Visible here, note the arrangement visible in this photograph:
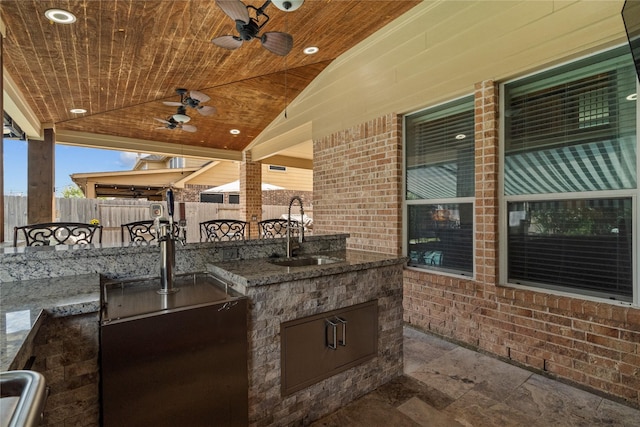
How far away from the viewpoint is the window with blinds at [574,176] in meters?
2.15

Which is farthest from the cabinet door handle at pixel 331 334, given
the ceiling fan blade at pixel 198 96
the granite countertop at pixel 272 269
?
the ceiling fan blade at pixel 198 96

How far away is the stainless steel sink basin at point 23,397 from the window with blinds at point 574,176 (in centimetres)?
303

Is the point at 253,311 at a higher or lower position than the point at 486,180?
lower

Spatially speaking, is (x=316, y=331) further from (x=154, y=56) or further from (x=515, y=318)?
(x=154, y=56)

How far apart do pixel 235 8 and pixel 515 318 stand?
3.37 meters

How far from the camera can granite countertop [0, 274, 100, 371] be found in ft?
3.04

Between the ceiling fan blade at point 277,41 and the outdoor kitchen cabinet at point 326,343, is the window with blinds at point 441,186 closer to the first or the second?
the outdoor kitchen cabinet at point 326,343

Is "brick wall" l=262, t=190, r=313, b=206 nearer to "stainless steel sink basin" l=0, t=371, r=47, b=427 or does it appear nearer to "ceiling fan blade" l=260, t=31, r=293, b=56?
"ceiling fan blade" l=260, t=31, r=293, b=56

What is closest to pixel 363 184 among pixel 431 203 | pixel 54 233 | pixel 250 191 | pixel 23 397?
pixel 431 203

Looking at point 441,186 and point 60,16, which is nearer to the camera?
point 60,16

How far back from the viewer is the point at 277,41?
3.01 metres

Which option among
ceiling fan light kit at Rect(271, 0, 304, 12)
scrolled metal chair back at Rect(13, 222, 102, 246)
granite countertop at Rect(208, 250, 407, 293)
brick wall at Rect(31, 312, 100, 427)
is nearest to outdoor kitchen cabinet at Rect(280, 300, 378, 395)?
granite countertop at Rect(208, 250, 407, 293)

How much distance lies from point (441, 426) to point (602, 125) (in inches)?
92.9

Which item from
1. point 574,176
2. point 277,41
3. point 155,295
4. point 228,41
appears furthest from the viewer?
point 277,41
